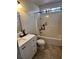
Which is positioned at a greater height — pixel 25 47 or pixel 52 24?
pixel 52 24

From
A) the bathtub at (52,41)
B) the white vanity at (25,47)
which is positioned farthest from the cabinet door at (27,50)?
the bathtub at (52,41)

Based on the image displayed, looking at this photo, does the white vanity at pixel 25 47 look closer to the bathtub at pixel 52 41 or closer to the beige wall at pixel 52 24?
the bathtub at pixel 52 41

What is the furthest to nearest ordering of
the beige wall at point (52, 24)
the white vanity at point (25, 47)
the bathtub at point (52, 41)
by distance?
the beige wall at point (52, 24)
the bathtub at point (52, 41)
the white vanity at point (25, 47)

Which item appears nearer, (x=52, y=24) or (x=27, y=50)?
(x=27, y=50)

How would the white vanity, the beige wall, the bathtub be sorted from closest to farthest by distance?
the white vanity, the bathtub, the beige wall

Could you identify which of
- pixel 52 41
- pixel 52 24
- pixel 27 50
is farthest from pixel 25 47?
pixel 52 24

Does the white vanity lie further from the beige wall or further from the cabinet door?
the beige wall

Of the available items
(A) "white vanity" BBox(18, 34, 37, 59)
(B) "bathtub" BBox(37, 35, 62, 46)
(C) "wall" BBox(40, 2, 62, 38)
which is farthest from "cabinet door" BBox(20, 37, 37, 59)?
(C) "wall" BBox(40, 2, 62, 38)

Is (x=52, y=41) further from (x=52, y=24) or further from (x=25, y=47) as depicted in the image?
(x=25, y=47)

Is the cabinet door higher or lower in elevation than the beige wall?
lower

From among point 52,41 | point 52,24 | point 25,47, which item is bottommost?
point 52,41

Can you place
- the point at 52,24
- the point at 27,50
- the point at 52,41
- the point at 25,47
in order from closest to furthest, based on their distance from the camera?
the point at 25,47 → the point at 27,50 → the point at 52,41 → the point at 52,24
